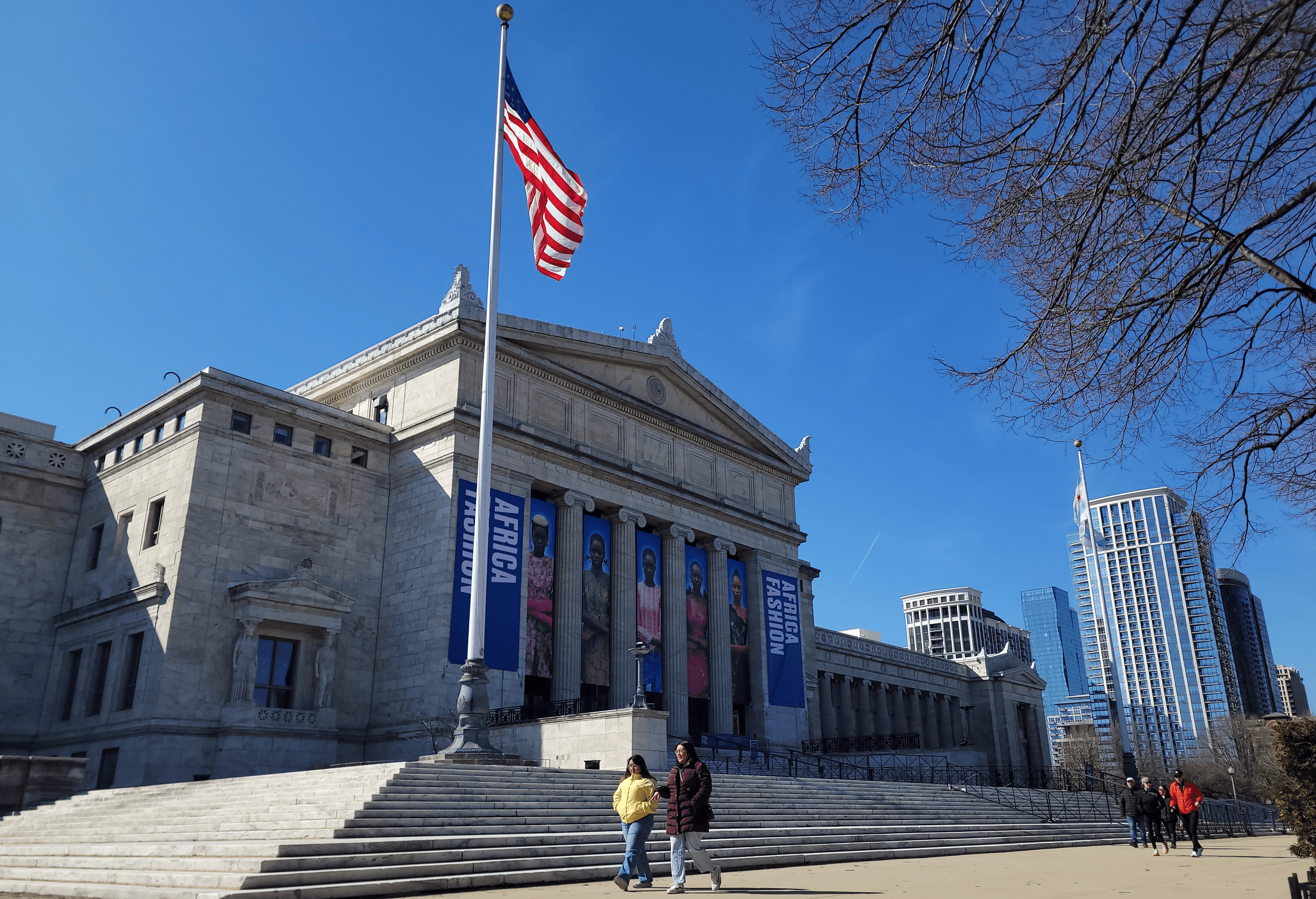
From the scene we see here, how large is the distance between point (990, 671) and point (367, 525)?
171ft

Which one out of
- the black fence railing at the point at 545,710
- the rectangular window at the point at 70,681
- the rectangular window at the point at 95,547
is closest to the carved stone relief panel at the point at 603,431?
the black fence railing at the point at 545,710

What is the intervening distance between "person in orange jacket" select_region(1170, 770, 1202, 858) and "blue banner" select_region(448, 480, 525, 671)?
20739 mm

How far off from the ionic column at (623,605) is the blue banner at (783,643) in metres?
8.99

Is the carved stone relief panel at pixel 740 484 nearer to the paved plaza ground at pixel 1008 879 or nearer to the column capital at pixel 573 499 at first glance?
the column capital at pixel 573 499

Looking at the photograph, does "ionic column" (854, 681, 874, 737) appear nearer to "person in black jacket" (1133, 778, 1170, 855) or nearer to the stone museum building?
the stone museum building

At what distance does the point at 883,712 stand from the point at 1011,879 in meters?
51.1

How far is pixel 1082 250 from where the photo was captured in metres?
8.27

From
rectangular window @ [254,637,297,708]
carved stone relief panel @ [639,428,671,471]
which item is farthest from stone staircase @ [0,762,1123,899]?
carved stone relief panel @ [639,428,671,471]

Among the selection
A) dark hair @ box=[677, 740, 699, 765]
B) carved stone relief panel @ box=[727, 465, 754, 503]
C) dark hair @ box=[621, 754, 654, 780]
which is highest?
carved stone relief panel @ box=[727, 465, 754, 503]

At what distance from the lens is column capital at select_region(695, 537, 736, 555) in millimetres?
45344

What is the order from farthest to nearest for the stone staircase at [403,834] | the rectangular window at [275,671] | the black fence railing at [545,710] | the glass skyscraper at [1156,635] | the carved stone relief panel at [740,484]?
the glass skyscraper at [1156,635]
the carved stone relief panel at [740,484]
the rectangular window at [275,671]
the black fence railing at [545,710]
the stone staircase at [403,834]

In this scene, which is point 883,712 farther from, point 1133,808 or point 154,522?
point 154,522

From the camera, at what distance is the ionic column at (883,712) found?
62969 millimetres

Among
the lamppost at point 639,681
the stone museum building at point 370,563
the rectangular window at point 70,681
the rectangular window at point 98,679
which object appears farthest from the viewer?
the rectangular window at point 70,681
